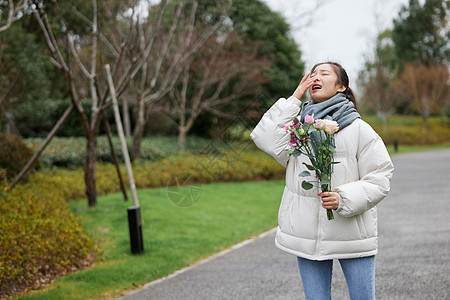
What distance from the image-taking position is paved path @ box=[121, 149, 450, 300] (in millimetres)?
4414

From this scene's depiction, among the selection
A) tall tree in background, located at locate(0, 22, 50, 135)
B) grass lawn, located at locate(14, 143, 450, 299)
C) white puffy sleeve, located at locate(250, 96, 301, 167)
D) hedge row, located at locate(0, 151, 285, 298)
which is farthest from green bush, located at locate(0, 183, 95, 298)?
tall tree in background, located at locate(0, 22, 50, 135)

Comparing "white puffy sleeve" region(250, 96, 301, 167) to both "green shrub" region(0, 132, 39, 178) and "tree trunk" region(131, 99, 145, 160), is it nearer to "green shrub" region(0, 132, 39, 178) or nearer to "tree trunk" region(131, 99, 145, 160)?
"green shrub" region(0, 132, 39, 178)

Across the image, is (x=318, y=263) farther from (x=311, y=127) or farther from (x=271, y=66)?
(x=271, y=66)

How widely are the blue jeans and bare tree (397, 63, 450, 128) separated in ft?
127

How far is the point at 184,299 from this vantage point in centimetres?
447

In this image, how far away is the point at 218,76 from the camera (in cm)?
1670

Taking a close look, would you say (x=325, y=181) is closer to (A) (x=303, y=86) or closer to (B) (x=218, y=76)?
(A) (x=303, y=86)

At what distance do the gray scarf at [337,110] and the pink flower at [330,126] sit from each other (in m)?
0.11

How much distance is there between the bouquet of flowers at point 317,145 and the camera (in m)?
2.39

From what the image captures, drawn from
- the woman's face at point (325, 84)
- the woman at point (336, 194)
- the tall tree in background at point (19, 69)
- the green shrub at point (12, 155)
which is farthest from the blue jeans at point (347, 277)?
the tall tree in background at point (19, 69)

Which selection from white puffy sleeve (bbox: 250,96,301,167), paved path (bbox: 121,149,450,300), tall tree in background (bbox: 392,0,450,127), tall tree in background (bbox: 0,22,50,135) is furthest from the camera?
tall tree in background (bbox: 392,0,450,127)

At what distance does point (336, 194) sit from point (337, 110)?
0.48m

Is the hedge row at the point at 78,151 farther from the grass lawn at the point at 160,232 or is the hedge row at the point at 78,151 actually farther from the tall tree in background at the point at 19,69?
the grass lawn at the point at 160,232

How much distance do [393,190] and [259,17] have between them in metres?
10.8
